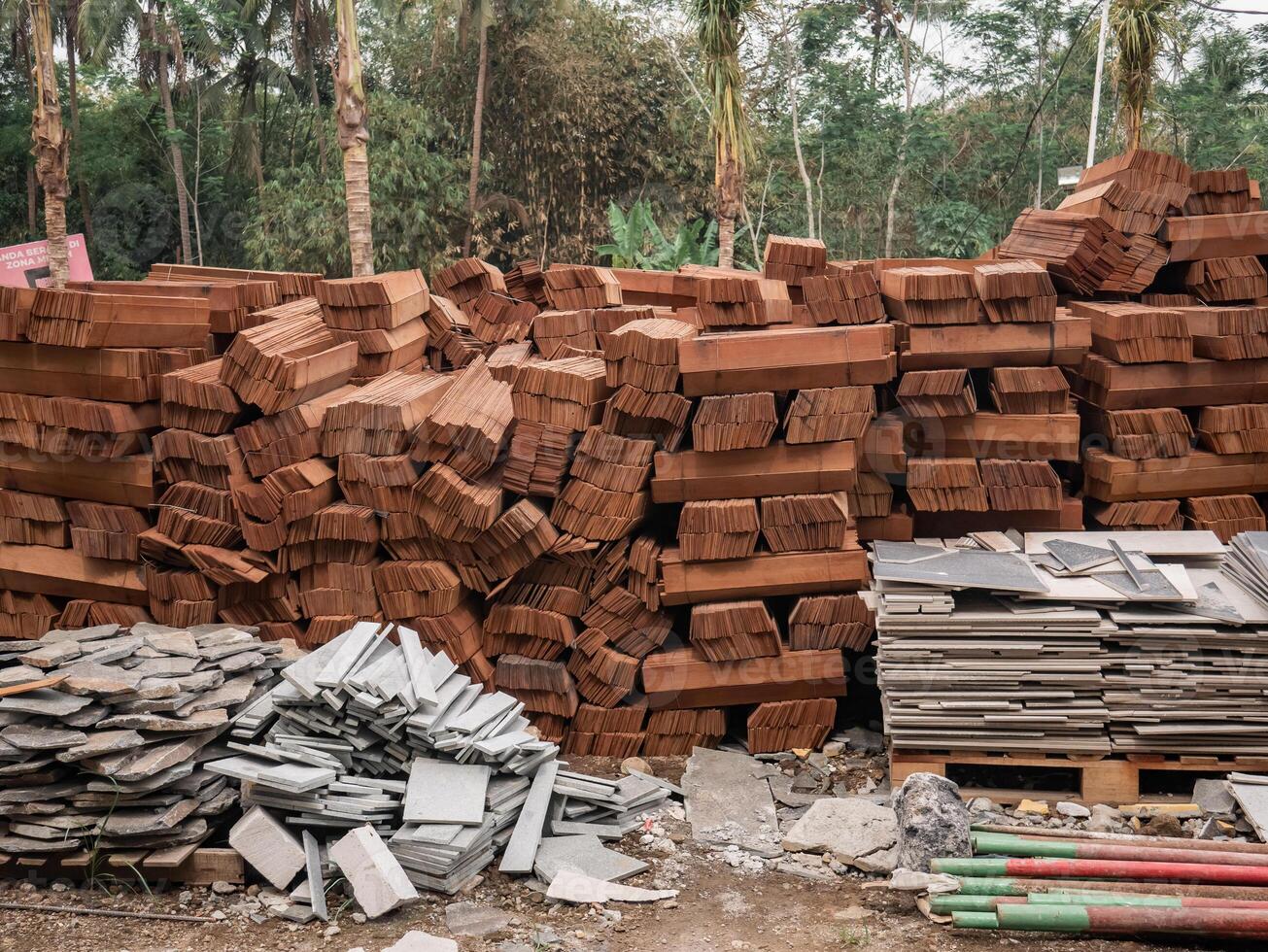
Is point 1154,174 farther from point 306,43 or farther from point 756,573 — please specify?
point 306,43

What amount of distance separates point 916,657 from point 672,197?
18954 millimetres

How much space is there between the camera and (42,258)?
13.9 meters

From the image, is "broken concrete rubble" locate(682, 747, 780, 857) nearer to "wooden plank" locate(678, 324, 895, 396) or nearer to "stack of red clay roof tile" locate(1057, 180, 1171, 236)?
"wooden plank" locate(678, 324, 895, 396)

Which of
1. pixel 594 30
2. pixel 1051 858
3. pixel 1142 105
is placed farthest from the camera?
pixel 594 30

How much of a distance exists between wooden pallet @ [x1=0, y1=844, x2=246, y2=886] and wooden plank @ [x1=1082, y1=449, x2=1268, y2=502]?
534 centimetres

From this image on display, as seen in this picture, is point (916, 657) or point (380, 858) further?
point (916, 657)

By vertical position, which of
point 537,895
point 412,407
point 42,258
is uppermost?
point 42,258

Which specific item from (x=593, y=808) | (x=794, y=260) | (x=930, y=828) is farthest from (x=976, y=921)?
(x=794, y=260)

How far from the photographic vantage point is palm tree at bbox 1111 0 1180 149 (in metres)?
13.2

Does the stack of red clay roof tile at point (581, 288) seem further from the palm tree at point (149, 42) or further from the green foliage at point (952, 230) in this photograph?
the palm tree at point (149, 42)

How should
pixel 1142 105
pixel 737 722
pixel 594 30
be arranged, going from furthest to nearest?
pixel 594 30, pixel 1142 105, pixel 737 722

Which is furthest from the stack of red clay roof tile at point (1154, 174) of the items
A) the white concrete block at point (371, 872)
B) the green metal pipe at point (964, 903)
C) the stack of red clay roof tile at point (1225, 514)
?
the white concrete block at point (371, 872)

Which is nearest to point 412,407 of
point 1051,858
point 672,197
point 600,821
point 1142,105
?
point 600,821

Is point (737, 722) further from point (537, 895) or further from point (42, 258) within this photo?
point (42, 258)
